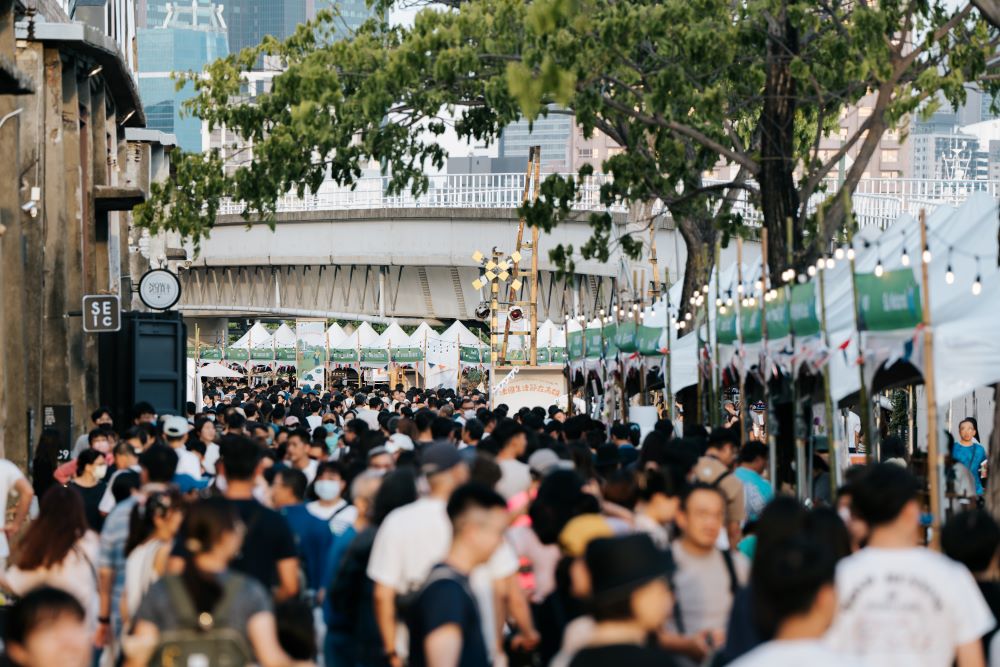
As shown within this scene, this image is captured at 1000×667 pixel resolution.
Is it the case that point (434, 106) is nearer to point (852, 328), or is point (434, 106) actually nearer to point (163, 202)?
point (163, 202)

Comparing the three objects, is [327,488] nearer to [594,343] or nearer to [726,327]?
[726,327]

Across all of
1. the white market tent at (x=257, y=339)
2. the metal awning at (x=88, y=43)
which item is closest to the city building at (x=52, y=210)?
the metal awning at (x=88, y=43)

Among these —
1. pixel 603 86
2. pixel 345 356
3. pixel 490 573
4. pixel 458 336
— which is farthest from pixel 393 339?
pixel 490 573

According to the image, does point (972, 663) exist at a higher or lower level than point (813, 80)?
lower

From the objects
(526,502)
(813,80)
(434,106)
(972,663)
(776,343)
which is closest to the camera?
(972,663)

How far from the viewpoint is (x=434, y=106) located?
901 inches

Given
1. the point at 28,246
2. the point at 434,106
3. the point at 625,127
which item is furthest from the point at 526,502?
the point at 28,246

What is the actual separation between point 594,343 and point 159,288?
7.01 meters

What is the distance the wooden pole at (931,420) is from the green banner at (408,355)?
39.1 meters

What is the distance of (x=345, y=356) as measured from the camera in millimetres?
55062

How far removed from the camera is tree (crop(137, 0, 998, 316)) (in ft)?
65.1

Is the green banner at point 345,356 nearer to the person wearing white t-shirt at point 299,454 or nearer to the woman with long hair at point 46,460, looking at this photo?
the woman with long hair at point 46,460

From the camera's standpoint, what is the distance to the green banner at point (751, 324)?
18156 millimetres

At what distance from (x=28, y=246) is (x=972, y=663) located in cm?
2145
